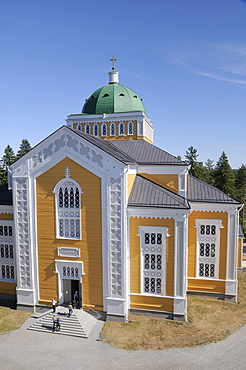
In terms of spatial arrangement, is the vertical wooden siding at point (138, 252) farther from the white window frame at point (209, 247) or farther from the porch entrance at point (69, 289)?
the white window frame at point (209, 247)

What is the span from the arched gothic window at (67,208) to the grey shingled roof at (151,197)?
3.64 metres

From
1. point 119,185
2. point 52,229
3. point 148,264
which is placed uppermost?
point 119,185

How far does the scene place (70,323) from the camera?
1698 cm

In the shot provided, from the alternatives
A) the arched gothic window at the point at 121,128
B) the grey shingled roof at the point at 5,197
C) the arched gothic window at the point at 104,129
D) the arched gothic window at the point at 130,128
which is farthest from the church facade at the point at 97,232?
the arched gothic window at the point at 104,129

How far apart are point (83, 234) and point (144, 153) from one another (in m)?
8.76

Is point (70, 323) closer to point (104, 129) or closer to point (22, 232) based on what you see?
point (22, 232)

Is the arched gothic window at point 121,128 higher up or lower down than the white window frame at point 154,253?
higher up

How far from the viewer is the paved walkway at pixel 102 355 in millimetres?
13664

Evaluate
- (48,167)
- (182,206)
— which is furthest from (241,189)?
(48,167)

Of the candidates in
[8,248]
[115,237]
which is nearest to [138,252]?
[115,237]

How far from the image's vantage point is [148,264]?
18219 millimetres

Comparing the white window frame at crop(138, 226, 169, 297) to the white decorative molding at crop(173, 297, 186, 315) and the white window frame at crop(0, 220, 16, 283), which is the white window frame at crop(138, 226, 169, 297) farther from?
the white window frame at crop(0, 220, 16, 283)

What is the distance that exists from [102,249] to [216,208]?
361 inches

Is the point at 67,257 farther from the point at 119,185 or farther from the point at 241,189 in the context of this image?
the point at 241,189
